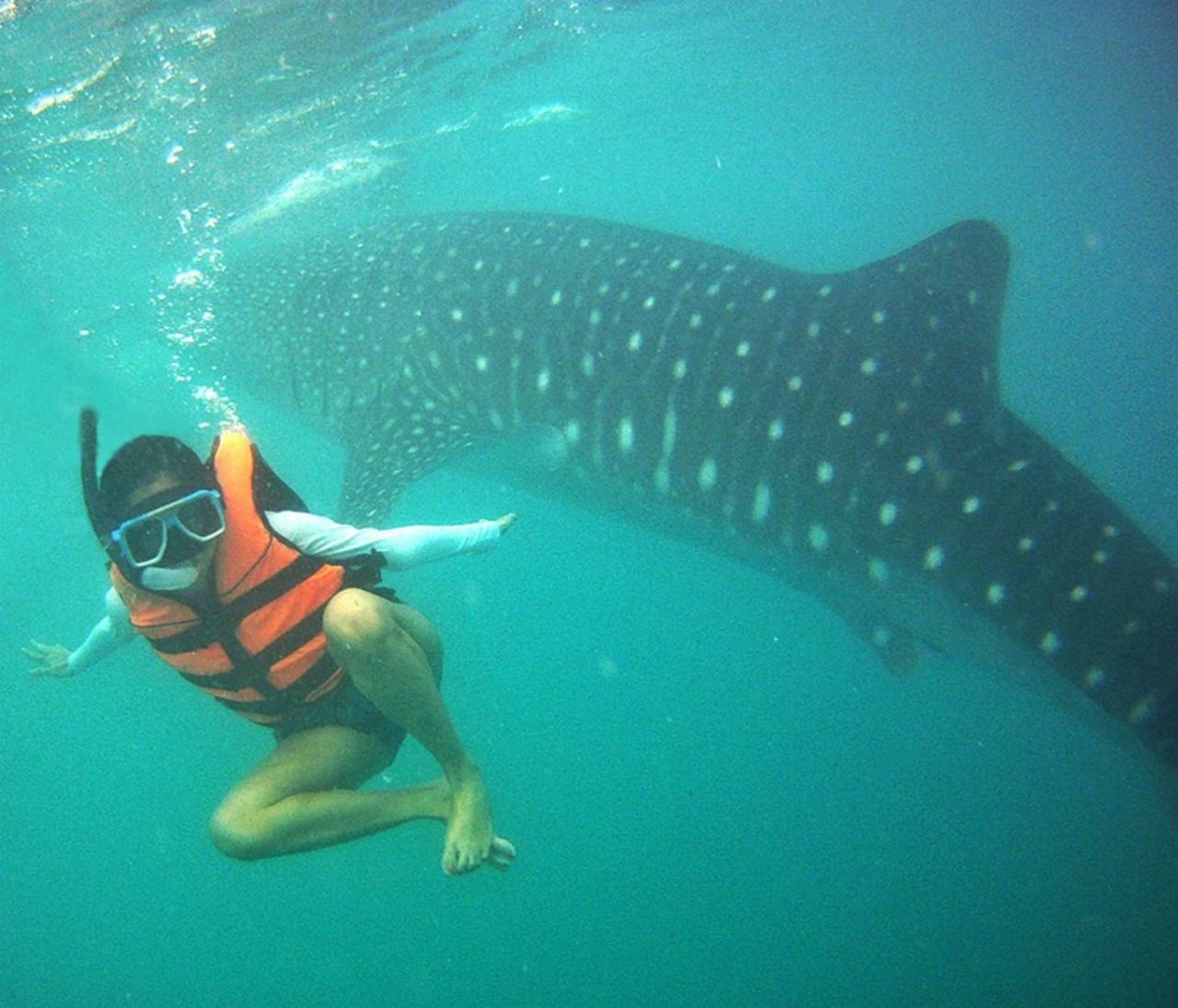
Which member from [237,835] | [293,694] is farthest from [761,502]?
[237,835]

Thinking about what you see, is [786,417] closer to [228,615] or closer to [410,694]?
[410,694]

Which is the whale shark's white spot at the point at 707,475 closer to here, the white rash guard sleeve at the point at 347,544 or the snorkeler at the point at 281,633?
the white rash guard sleeve at the point at 347,544

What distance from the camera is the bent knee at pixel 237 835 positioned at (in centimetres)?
325

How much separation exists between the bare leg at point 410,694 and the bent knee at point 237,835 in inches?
27.2

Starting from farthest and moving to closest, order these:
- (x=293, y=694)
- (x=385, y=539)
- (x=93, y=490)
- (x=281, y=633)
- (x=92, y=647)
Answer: (x=92, y=647), (x=385, y=539), (x=293, y=694), (x=281, y=633), (x=93, y=490)

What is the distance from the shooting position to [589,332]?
243 inches

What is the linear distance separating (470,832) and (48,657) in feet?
10.9

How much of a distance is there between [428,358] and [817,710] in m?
10.1

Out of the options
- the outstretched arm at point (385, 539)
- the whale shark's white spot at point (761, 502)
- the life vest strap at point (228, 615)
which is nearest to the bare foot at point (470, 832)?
the outstretched arm at point (385, 539)

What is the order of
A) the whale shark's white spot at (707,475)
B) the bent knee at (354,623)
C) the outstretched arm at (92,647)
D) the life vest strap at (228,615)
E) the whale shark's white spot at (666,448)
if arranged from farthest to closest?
the whale shark's white spot at (666,448) → the whale shark's white spot at (707,475) → the outstretched arm at (92,647) → the life vest strap at (228,615) → the bent knee at (354,623)

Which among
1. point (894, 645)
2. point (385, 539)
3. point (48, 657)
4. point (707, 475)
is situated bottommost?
point (894, 645)

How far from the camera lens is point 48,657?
16.2 feet

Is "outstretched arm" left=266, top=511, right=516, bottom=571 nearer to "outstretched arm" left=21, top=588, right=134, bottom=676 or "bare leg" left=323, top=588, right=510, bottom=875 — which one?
"bare leg" left=323, top=588, right=510, bottom=875

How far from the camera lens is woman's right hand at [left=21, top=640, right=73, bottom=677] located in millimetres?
4820
